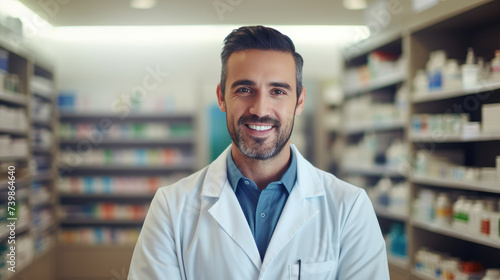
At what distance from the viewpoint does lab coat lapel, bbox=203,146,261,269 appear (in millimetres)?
1582

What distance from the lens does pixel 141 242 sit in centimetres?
161

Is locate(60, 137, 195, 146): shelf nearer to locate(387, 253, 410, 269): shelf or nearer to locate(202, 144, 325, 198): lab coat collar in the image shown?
locate(387, 253, 410, 269): shelf

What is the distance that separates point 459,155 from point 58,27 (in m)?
5.84

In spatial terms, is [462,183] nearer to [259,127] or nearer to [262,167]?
[262,167]

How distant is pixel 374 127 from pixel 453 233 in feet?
5.59

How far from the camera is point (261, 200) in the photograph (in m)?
1.69

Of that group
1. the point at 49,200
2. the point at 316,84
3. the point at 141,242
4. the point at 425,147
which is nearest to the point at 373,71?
the point at 425,147

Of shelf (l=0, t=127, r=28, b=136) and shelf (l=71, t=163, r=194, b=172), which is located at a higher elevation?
shelf (l=0, t=127, r=28, b=136)

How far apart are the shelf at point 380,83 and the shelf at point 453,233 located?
1398 mm

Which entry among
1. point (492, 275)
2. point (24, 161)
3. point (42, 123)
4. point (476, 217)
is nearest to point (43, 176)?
point (42, 123)

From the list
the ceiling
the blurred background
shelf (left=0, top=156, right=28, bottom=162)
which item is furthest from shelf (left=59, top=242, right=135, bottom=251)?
the ceiling

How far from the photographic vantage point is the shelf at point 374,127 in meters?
4.41

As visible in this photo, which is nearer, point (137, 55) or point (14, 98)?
point (14, 98)

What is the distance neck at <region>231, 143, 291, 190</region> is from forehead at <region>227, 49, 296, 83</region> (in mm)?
304
